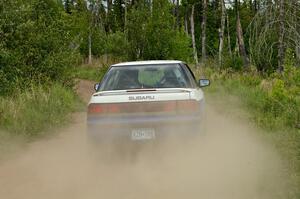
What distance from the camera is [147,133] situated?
653cm

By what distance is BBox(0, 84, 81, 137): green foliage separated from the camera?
10109 millimetres

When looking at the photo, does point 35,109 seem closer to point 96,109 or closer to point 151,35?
point 96,109

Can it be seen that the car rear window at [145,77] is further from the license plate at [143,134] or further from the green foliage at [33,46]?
the green foliage at [33,46]

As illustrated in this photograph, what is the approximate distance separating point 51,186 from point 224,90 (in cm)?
1133

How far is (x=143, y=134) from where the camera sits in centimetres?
654

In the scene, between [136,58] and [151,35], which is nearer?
[151,35]

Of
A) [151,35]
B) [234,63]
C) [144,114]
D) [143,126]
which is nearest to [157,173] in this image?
[143,126]

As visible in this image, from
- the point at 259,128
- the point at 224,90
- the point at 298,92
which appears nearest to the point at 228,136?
the point at 259,128

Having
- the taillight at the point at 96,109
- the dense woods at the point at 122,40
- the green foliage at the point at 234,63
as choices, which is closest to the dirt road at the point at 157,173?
the taillight at the point at 96,109

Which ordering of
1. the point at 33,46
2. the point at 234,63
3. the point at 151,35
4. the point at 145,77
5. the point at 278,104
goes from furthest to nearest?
1. the point at 234,63
2. the point at 151,35
3. the point at 33,46
4. the point at 278,104
5. the point at 145,77

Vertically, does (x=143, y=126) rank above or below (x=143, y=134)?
above

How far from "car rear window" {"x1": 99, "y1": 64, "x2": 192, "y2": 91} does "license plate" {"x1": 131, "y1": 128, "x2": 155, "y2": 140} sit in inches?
41.0

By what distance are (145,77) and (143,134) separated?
1.39 m

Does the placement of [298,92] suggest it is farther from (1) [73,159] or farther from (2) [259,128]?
(1) [73,159]
